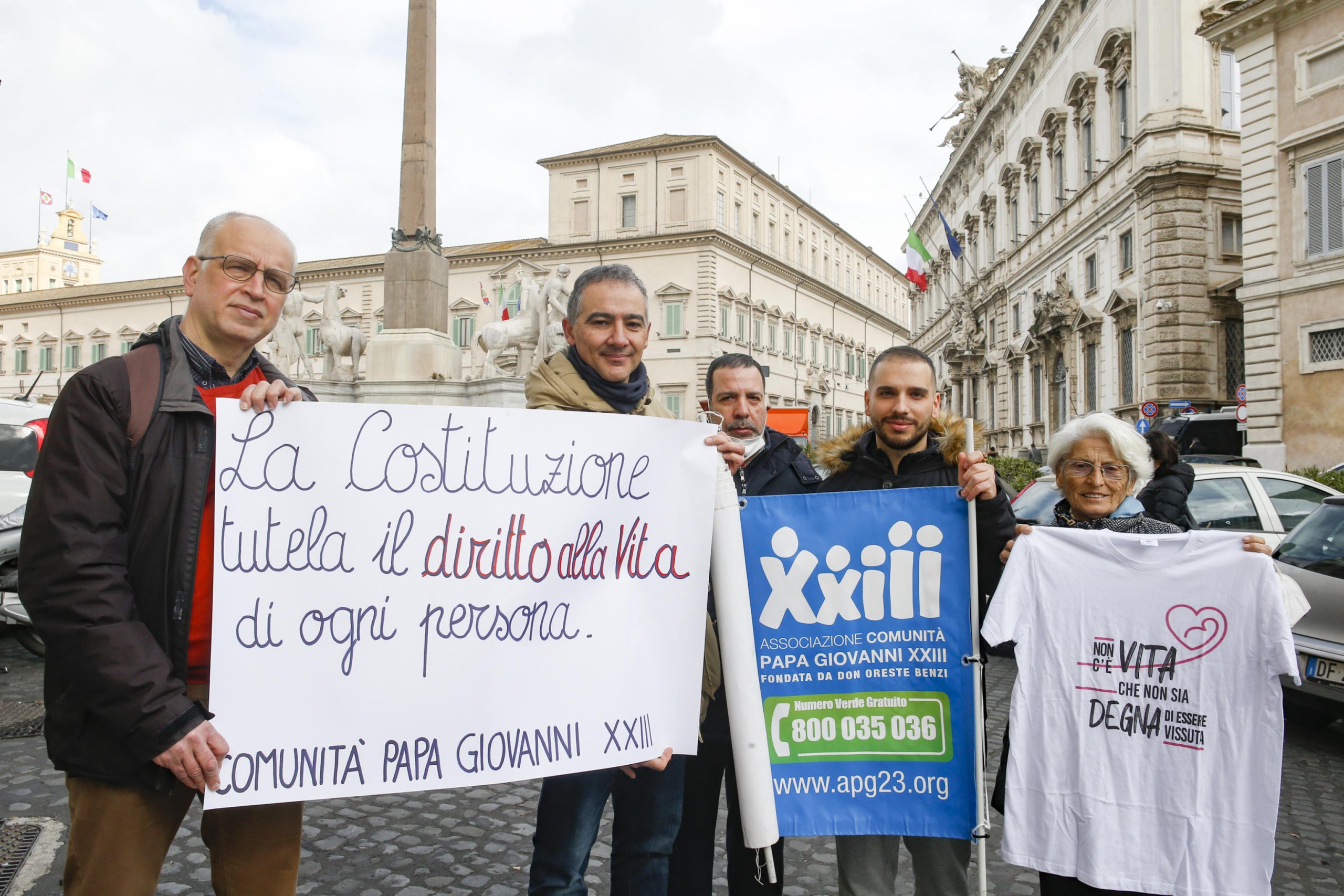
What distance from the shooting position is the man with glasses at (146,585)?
1.78 metres

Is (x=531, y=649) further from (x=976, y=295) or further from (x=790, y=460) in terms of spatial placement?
(x=976, y=295)

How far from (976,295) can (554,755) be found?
42331 millimetres

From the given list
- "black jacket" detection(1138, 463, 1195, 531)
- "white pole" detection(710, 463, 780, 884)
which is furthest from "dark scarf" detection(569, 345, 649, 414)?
"black jacket" detection(1138, 463, 1195, 531)

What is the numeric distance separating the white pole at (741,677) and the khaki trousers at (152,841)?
113 centimetres

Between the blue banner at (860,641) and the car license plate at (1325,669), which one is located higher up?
the blue banner at (860,641)

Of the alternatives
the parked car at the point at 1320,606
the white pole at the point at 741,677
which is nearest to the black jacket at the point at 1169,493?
the parked car at the point at 1320,606

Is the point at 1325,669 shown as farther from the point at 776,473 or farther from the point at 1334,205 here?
the point at 1334,205

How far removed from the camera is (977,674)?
265 cm

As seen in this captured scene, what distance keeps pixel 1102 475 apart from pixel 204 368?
2573 millimetres

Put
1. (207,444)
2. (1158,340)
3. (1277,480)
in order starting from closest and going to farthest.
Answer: (207,444) → (1277,480) → (1158,340)

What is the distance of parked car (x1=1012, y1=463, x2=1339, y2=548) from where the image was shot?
7.27m

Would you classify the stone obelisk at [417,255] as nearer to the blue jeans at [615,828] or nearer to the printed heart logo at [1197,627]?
the blue jeans at [615,828]

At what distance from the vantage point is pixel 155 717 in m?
1.80

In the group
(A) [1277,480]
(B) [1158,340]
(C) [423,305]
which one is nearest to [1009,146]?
(B) [1158,340]
